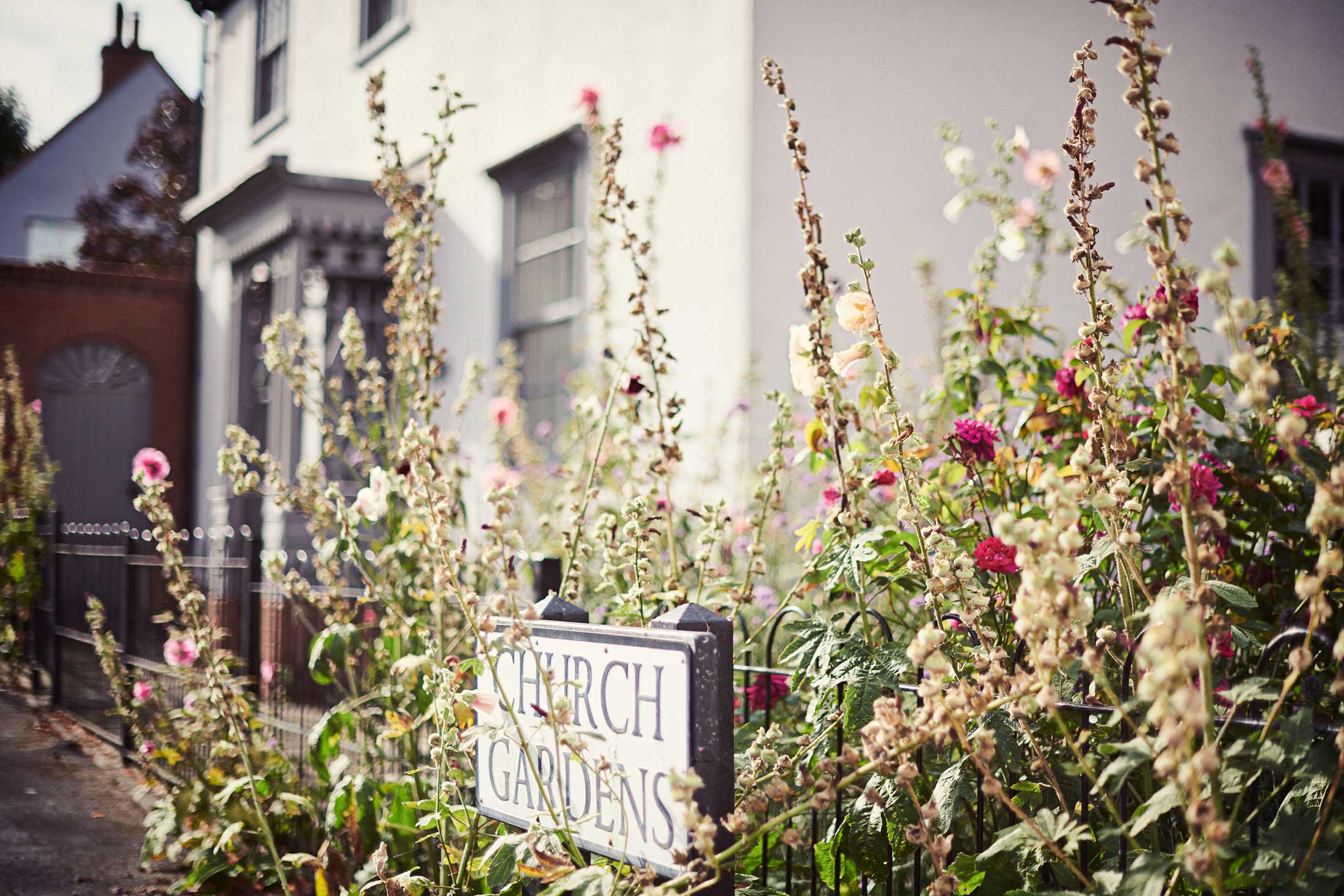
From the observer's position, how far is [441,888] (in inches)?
78.7

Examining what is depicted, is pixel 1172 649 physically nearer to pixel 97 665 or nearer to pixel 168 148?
pixel 97 665

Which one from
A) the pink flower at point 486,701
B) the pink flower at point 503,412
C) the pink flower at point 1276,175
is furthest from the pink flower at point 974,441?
the pink flower at point 1276,175

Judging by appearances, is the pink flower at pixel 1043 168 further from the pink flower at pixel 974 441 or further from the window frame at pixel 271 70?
the window frame at pixel 271 70

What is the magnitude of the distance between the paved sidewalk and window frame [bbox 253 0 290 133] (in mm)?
7214

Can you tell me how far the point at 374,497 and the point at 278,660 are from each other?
2160 millimetres

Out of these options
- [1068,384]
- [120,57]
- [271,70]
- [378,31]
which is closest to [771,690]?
[1068,384]

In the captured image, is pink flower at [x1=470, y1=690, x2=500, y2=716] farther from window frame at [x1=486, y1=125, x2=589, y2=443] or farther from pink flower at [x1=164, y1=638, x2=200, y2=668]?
window frame at [x1=486, y1=125, x2=589, y2=443]

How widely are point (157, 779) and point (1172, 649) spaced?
12.0 feet

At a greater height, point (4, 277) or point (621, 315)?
point (4, 277)

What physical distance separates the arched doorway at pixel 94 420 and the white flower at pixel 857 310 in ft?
38.5

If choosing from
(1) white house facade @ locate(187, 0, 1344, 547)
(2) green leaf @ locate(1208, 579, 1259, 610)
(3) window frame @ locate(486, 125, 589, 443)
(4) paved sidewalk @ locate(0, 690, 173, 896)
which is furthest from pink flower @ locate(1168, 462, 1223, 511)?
(3) window frame @ locate(486, 125, 589, 443)

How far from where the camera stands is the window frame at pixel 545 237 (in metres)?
6.65

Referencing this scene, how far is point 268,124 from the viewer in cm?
1084

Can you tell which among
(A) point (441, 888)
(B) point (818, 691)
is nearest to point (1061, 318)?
(B) point (818, 691)
